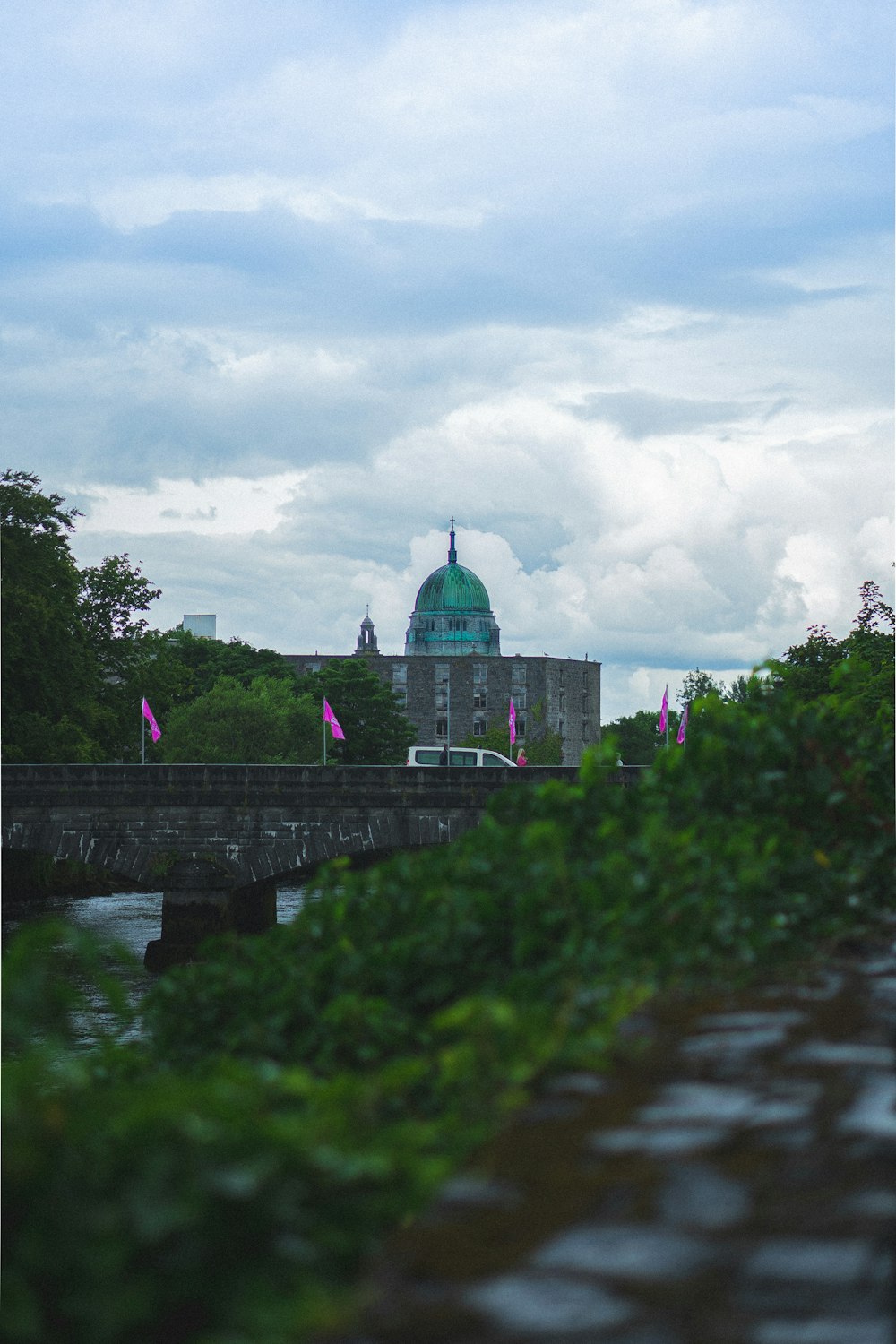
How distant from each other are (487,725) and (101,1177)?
111 metres

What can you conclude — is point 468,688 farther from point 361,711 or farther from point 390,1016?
point 390,1016

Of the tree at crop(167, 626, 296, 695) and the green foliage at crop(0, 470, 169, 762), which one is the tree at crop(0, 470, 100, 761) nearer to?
the green foliage at crop(0, 470, 169, 762)

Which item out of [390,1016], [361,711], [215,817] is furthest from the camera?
[361,711]

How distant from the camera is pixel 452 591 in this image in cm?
12400

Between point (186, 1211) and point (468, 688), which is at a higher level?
point (468, 688)

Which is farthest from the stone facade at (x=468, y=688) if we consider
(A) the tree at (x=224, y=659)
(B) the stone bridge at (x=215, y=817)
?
(B) the stone bridge at (x=215, y=817)

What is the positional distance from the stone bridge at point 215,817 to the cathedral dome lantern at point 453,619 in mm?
90069

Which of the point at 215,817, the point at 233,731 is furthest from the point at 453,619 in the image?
the point at 215,817

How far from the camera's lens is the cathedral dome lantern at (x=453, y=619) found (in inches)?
4825

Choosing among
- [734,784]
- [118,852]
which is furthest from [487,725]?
[734,784]

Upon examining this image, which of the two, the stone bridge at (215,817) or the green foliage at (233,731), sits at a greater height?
the green foliage at (233,731)

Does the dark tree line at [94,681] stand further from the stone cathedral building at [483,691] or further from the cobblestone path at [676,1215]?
the stone cathedral building at [483,691]

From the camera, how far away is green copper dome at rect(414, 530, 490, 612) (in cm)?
12400

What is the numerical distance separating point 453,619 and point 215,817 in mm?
93443
